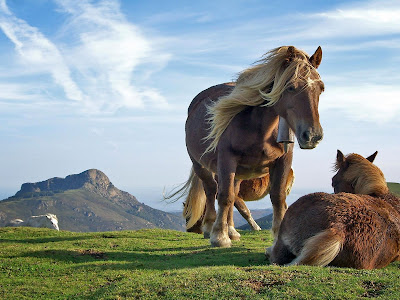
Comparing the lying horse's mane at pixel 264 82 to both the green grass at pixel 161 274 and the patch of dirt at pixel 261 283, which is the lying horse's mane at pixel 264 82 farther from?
the patch of dirt at pixel 261 283

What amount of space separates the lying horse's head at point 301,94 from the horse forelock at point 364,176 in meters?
1.62

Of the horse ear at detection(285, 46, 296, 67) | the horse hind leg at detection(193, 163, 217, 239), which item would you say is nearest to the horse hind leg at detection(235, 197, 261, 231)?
the horse hind leg at detection(193, 163, 217, 239)

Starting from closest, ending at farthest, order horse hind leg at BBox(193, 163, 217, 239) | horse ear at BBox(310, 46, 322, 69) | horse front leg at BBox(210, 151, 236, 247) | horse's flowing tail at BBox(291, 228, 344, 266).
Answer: horse's flowing tail at BBox(291, 228, 344, 266) → horse ear at BBox(310, 46, 322, 69) → horse front leg at BBox(210, 151, 236, 247) → horse hind leg at BBox(193, 163, 217, 239)

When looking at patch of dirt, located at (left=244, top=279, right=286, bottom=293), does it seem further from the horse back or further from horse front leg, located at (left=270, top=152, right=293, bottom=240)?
the horse back

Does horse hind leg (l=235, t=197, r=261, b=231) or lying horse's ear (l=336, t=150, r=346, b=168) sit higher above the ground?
lying horse's ear (l=336, t=150, r=346, b=168)

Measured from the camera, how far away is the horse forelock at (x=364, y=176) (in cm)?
931

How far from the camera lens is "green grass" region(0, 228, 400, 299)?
6.22 meters

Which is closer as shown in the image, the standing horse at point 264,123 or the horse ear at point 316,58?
the standing horse at point 264,123

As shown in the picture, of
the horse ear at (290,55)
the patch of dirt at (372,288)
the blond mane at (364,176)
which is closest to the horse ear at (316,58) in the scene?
the horse ear at (290,55)

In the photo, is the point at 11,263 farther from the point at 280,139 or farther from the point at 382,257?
the point at 382,257

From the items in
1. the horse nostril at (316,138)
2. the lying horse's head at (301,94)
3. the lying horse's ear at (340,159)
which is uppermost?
the lying horse's head at (301,94)

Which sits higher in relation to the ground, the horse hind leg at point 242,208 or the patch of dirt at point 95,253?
the horse hind leg at point 242,208

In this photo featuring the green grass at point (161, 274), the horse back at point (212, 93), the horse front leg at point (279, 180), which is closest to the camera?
the green grass at point (161, 274)

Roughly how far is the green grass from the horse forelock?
161 centimetres
